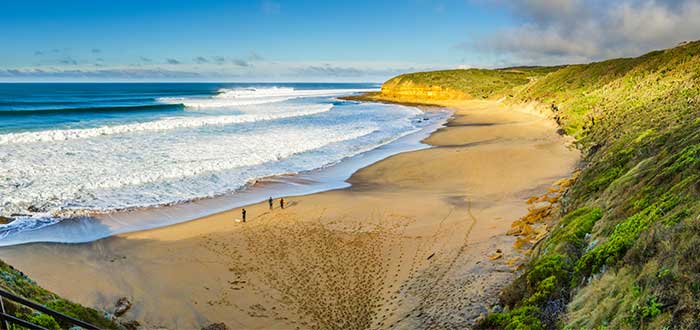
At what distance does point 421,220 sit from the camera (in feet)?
47.6

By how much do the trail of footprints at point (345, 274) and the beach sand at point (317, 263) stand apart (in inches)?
1.2

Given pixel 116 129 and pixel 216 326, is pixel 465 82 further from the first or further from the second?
pixel 216 326

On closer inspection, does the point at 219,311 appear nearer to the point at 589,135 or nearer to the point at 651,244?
the point at 651,244

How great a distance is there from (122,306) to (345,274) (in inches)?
197

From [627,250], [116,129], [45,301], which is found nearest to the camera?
[627,250]

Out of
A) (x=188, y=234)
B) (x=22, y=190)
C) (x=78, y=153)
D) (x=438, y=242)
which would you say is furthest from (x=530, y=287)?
(x=78, y=153)

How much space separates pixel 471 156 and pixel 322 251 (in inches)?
575

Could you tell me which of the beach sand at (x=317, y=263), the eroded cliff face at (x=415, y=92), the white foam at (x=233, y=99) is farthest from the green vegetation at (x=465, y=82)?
the beach sand at (x=317, y=263)

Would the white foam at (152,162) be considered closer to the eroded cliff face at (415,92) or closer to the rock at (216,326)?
the rock at (216,326)

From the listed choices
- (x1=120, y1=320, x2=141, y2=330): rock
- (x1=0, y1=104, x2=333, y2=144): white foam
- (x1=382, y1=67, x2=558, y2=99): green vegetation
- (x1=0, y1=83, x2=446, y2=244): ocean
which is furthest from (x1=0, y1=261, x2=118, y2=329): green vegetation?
(x1=382, y1=67, x2=558, y2=99): green vegetation

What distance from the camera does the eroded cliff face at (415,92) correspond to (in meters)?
86.6

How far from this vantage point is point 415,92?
93.6m

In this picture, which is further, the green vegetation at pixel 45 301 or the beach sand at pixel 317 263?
the beach sand at pixel 317 263

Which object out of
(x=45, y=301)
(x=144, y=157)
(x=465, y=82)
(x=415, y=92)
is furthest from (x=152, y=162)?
(x=465, y=82)
